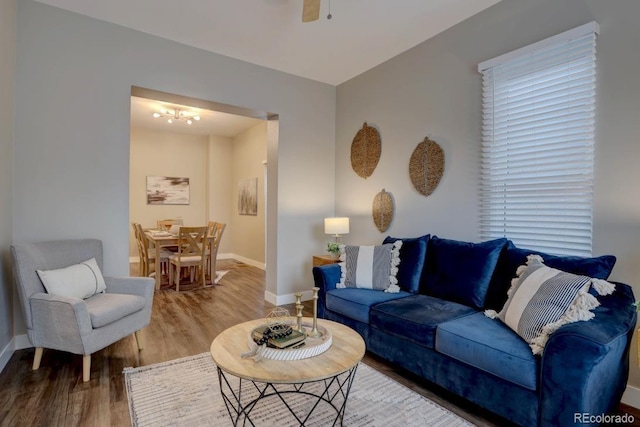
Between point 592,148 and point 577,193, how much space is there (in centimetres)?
32

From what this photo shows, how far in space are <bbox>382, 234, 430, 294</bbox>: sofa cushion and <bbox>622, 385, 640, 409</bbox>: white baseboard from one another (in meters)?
1.46

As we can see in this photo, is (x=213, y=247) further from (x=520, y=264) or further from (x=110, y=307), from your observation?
(x=520, y=264)

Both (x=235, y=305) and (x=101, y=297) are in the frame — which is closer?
(x=101, y=297)

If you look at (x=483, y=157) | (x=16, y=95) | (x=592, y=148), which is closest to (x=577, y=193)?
(x=592, y=148)

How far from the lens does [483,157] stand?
3.00 metres

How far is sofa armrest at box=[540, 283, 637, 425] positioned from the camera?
1523 millimetres

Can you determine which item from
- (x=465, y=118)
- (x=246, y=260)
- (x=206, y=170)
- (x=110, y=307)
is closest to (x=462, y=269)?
(x=465, y=118)

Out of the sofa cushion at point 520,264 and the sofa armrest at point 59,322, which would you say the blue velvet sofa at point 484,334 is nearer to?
the sofa cushion at point 520,264

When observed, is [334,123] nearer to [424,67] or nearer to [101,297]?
[424,67]

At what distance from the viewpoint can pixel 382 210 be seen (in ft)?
13.2

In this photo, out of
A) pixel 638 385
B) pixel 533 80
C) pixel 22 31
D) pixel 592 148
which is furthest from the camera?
pixel 22 31

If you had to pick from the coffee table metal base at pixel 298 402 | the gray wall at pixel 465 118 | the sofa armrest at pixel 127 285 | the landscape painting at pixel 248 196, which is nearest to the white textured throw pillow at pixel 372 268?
the gray wall at pixel 465 118

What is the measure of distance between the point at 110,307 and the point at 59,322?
1.01ft

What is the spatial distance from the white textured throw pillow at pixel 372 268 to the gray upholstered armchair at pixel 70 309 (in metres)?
1.76
